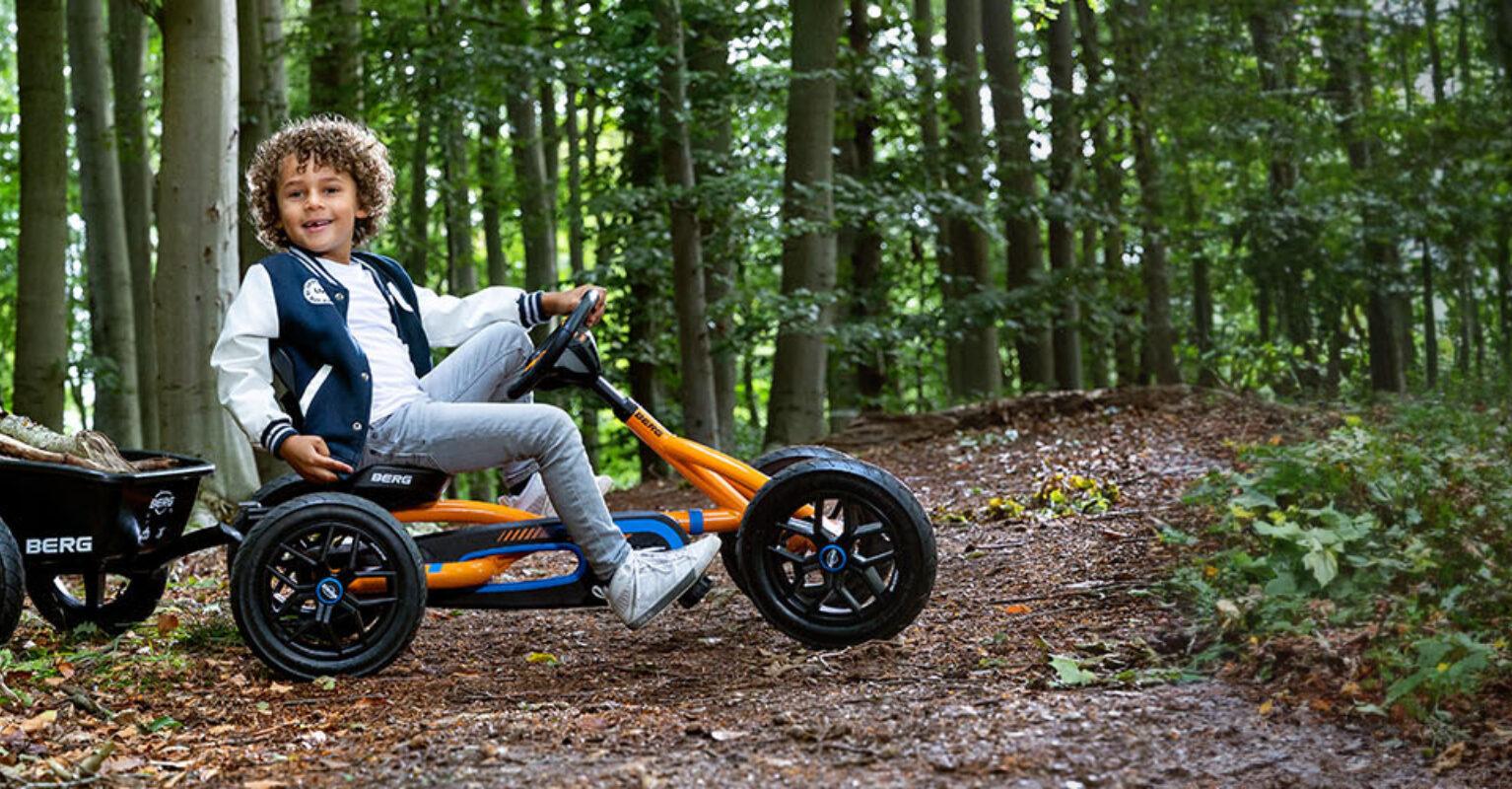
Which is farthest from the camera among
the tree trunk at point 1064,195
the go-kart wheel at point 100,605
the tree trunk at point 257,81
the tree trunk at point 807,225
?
the tree trunk at point 1064,195

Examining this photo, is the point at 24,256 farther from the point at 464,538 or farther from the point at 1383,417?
the point at 1383,417

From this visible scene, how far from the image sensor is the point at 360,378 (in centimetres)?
445

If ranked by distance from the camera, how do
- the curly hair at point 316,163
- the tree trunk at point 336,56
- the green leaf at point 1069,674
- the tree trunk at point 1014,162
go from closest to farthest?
the green leaf at point 1069,674, the curly hair at point 316,163, the tree trunk at point 336,56, the tree trunk at point 1014,162

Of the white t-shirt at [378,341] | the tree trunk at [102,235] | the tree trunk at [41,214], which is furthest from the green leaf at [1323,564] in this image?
the tree trunk at [102,235]

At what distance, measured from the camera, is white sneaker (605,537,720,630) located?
14.6 feet

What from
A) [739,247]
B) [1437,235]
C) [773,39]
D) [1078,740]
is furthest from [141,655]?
[1437,235]

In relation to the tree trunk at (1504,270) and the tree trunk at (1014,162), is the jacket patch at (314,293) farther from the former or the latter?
the tree trunk at (1504,270)

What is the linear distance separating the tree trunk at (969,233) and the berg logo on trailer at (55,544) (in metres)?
9.43

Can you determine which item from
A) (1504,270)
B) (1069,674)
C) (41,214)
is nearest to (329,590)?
(1069,674)

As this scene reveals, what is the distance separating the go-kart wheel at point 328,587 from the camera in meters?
4.32

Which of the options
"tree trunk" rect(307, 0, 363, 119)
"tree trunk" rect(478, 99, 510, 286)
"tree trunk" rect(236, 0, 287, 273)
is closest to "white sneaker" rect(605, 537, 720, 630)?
"tree trunk" rect(236, 0, 287, 273)

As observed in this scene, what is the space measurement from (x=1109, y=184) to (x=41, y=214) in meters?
9.93

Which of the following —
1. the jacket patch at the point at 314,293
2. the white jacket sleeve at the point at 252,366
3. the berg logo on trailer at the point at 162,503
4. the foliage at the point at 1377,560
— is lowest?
the foliage at the point at 1377,560

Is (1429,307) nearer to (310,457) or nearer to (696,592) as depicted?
(696,592)
